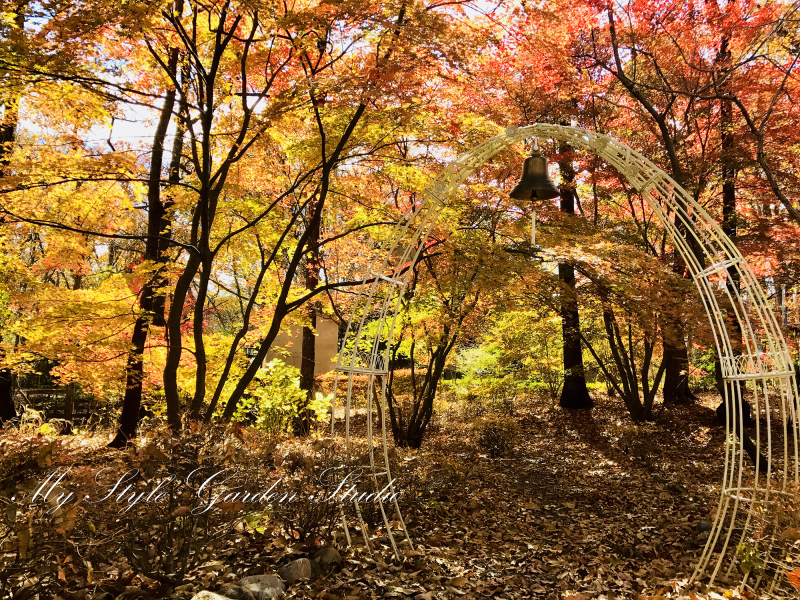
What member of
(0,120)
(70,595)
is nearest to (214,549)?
(70,595)

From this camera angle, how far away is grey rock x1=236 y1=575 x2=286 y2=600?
2803 mm

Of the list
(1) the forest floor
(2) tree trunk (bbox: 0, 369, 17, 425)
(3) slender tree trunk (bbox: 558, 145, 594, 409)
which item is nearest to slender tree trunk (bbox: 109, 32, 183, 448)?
(1) the forest floor

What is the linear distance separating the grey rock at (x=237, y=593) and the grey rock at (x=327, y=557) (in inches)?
29.3

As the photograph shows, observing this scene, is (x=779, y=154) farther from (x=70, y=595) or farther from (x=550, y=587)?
(x=70, y=595)

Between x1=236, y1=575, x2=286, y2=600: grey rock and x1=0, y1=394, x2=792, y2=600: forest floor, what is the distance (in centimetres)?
15

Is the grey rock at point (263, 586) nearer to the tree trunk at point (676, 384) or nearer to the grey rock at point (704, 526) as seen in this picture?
the grey rock at point (704, 526)

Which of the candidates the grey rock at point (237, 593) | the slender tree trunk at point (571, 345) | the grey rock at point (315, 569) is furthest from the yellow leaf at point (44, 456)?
the slender tree trunk at point (571, 345)

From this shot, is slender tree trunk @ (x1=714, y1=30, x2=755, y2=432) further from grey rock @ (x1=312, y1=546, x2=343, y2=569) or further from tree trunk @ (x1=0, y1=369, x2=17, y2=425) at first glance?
tree trunk @ (x1=0, y1=369, x2=17, y2=425)

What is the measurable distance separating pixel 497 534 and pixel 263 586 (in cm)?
265

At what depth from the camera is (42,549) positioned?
2361 millimetres

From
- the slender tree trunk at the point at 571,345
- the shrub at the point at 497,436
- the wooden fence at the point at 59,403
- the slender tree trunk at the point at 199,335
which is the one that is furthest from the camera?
the wooden fence at the point at 59,403

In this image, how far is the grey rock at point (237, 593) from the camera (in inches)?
107

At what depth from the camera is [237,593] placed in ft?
9.01

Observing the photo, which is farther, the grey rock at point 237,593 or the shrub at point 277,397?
the shrub at point 277,397
